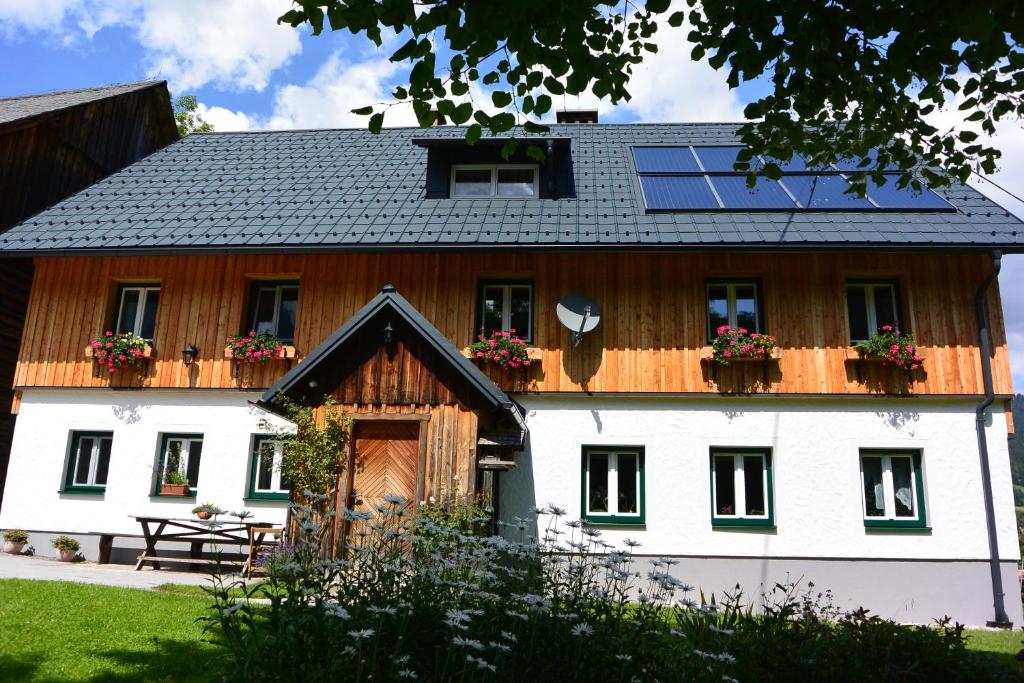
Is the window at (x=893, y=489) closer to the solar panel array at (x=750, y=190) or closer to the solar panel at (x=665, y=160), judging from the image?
the solar panel array at (x=750, y=190)

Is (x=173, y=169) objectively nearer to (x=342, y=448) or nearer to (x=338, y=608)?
(x=342, y=448)

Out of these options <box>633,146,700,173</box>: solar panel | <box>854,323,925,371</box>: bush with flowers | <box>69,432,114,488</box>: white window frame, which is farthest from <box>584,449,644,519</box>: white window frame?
<box>69,432,114,488</box>: white window frame

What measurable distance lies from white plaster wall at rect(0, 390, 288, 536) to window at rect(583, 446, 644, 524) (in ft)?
17.2

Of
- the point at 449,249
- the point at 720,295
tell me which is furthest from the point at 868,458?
the point at 449,249

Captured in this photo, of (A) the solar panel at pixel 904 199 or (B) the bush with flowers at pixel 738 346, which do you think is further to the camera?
(A) the solar panel at pixel 904 199

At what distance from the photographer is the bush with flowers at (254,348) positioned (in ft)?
43.7

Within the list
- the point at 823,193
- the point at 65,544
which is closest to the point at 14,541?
the point at 65,544

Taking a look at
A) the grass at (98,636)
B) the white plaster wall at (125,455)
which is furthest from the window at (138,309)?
the grass at (98,636)

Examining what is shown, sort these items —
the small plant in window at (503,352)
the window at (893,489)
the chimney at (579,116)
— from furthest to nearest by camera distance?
the chimney at (579,116) < the small plant in window at (503,352) < the window at (893,489)

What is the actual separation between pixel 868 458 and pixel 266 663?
10989 mm

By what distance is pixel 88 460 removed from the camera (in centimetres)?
→ 1383

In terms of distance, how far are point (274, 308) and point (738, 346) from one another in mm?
8337

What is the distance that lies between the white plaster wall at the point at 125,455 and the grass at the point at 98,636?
469 centimetres

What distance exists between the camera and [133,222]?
1463 centimetres
